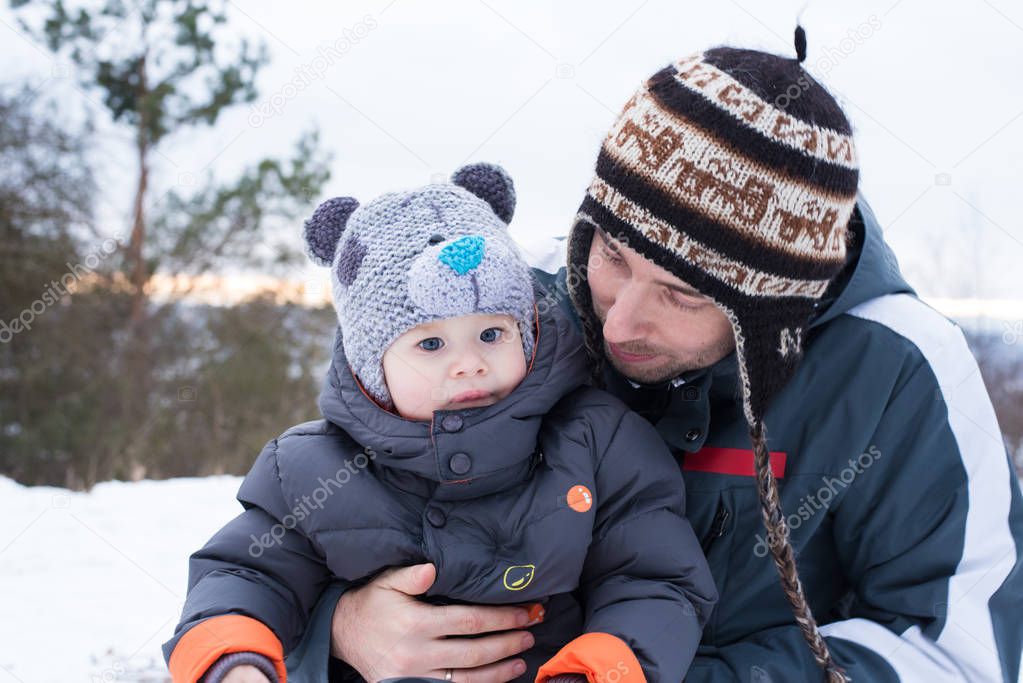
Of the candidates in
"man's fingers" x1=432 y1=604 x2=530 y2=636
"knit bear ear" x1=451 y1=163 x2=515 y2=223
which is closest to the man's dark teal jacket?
"man's fingers" x1=432 y1=604 x2=530 y2=636

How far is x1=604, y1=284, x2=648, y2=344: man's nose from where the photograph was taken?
1801 mm

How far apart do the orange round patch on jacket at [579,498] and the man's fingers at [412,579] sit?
0.27 meters

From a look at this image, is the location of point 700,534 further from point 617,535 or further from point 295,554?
point 295,554

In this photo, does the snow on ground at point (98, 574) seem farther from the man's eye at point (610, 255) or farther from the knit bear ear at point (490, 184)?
the man's eye at point (610, 255)

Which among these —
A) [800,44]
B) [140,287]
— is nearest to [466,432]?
[800,44]

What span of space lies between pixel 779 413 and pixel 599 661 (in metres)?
0.66

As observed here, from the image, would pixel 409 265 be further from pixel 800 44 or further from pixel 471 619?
pixel 800 44

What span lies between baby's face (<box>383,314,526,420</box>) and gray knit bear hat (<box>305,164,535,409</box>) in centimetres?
3

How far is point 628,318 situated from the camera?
71.1 inches

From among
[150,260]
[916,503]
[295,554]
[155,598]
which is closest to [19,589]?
[155,598]

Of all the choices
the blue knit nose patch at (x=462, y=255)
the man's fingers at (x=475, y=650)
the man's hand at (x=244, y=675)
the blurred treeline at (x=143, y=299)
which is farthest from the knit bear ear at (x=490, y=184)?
the blurred treeline at (x=143, y=299)

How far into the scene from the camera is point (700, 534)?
6.29ft

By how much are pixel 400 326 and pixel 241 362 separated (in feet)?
31.7

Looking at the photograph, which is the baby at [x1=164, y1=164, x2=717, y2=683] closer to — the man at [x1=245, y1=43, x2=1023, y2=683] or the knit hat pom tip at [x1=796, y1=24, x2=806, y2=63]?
the man at [x1=245, y1=43, x2=1023, y2=683]
